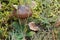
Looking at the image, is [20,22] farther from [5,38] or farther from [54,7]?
[54,7]

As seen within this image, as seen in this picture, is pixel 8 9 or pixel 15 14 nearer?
pixel 15 14

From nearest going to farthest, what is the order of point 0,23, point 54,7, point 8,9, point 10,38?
point 10,38 < point 0,23 < point 8,9 < point 54,7

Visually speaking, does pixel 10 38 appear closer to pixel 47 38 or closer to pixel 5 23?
pixel 5 23

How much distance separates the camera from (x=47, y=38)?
174 centimetres

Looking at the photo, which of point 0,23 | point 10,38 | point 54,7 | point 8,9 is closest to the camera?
point 10,38

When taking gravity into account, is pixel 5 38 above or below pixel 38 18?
below

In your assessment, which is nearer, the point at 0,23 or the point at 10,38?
the point at 10,38

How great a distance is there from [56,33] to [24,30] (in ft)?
0.91

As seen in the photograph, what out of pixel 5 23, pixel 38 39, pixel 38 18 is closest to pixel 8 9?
pixel 5 23

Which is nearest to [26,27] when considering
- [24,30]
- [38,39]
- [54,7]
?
[24,30]

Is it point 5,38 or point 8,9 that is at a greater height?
point 8,9

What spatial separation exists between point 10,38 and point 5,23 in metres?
0.18

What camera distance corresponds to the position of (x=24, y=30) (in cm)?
176

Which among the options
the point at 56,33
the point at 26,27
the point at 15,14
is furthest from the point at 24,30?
the point at 56,33
